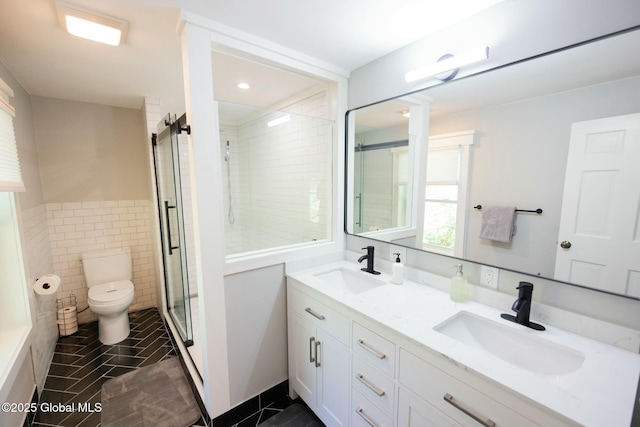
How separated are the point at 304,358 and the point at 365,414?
21.8 inches

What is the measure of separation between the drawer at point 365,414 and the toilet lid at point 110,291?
2389mm

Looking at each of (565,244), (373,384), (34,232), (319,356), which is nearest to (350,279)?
(319,356)

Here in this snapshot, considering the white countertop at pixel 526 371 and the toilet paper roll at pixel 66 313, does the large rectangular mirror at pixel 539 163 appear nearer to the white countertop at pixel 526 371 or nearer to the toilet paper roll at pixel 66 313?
the white countertop at pixel 526 371

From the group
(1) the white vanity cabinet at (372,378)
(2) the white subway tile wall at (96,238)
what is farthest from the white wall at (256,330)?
(2) the white subway tile wall at (96,238)

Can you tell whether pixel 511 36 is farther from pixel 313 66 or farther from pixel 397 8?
pixel 313 66

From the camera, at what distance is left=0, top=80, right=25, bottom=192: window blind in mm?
1513

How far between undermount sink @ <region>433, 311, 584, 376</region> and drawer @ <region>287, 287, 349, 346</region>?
494mm

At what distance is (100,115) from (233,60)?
2.09m

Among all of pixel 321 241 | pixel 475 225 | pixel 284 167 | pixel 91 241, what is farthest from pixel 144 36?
pixel 91 241

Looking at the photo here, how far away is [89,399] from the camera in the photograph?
1970 mm

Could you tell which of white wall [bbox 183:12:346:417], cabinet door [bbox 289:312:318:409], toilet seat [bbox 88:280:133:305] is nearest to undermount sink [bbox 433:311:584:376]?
cabinet door [bbox 289:312:318:409]

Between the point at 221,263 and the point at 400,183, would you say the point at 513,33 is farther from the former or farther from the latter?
the point at 221,263

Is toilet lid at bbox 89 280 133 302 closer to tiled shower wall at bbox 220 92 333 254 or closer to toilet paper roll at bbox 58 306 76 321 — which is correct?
toilet paper roll at bbox 58 306 76 321

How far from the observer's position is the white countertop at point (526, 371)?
791 mm
